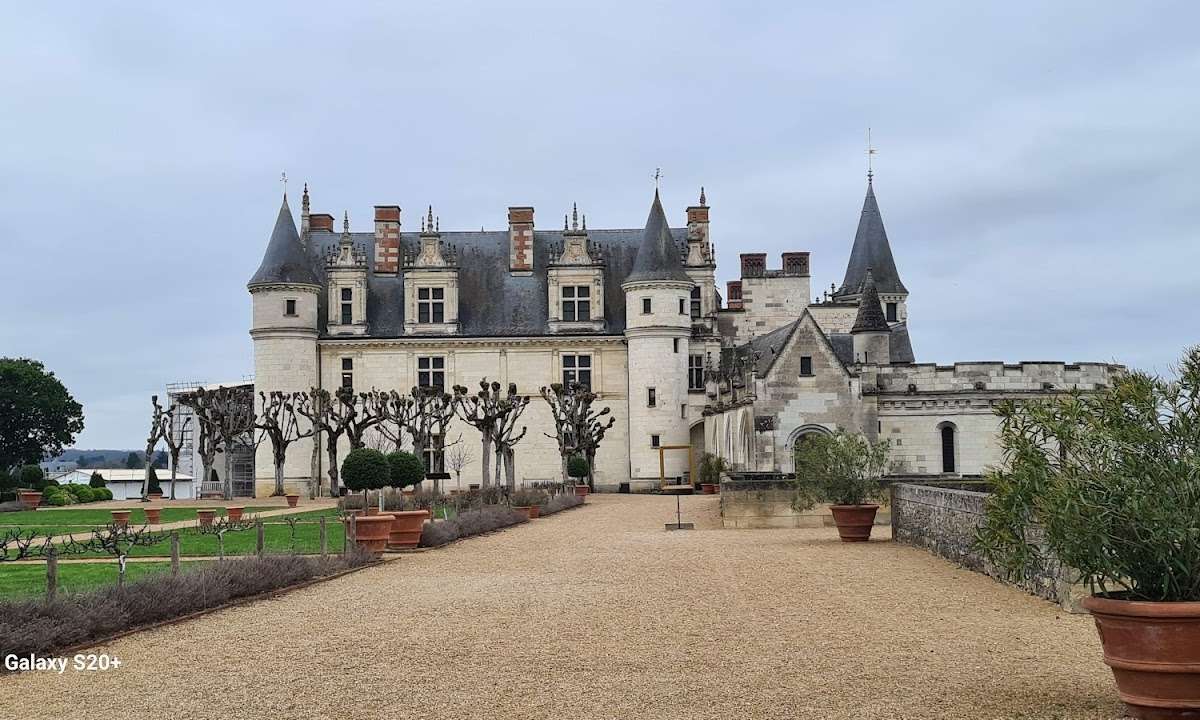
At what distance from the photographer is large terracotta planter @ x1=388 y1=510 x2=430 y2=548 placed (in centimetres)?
A: 1827

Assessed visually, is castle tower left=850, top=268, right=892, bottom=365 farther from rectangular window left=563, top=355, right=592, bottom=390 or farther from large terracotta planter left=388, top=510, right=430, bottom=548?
large terracotta planter left=388, top=510, right=430, bottom=548

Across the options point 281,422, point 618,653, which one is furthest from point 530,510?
point 281,422

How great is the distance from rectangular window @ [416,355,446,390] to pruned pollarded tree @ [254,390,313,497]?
4181 millimetres

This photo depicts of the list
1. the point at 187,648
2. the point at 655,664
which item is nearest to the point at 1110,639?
the point at 655,664

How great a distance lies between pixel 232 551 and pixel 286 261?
1100 inches

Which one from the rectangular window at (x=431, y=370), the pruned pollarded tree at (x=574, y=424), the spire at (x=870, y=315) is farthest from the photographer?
the rectangular window at (x=431, y=370)

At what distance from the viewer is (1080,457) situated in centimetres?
690

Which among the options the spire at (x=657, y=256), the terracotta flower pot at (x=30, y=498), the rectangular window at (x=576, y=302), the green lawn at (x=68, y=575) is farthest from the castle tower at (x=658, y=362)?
the green lawn at (x=68, y=575)

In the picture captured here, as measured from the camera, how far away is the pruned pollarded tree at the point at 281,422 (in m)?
40.9


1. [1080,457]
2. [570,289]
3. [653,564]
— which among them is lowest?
[653,564]

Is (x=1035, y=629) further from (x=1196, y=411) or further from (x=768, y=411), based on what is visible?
(x=768, y=411)

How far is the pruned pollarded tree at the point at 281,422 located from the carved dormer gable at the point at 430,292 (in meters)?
4.96

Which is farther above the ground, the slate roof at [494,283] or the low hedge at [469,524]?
the slate roof at [494,283]

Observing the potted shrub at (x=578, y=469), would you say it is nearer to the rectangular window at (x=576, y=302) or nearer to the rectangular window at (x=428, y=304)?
the rectangular window at (x=576, y=302)
